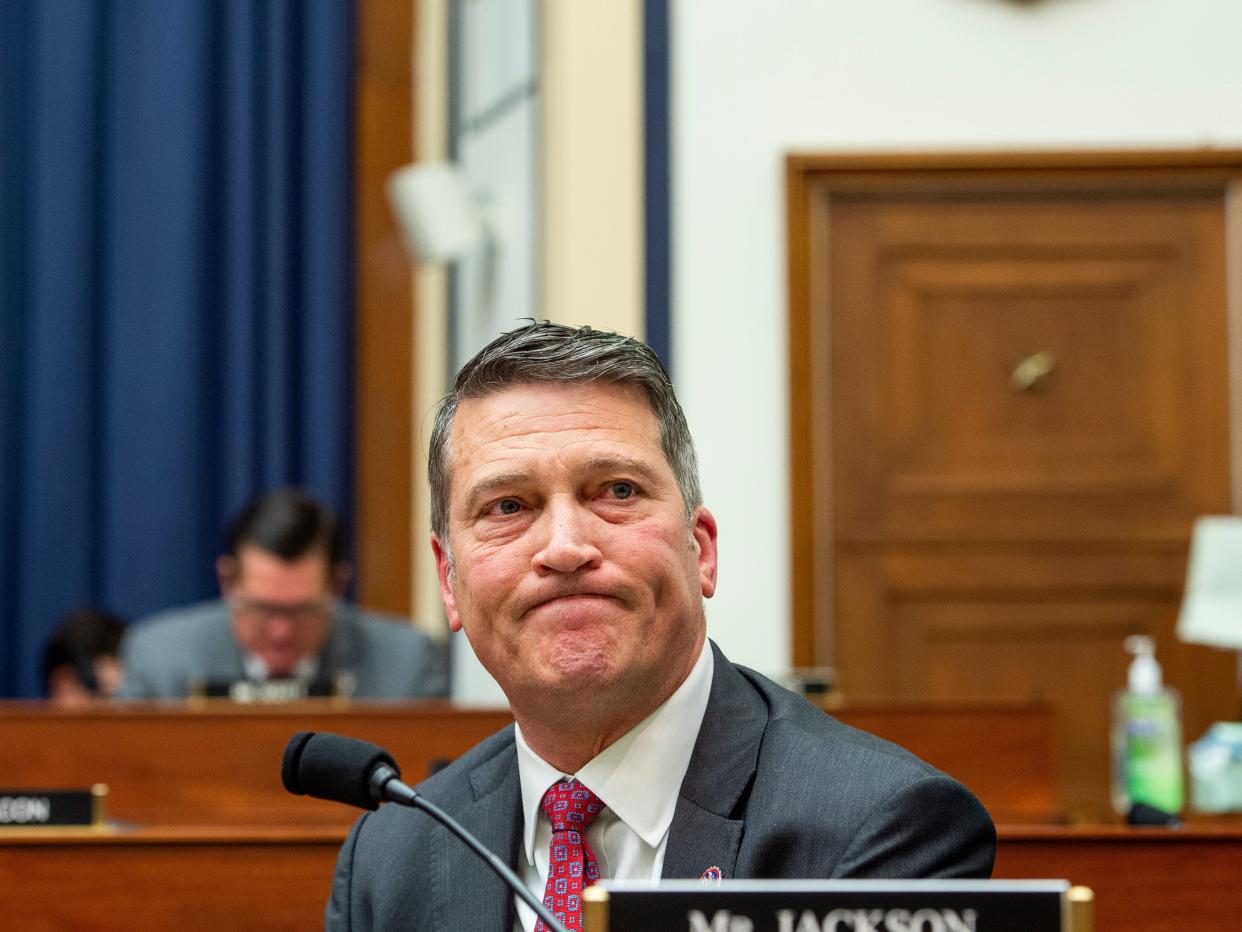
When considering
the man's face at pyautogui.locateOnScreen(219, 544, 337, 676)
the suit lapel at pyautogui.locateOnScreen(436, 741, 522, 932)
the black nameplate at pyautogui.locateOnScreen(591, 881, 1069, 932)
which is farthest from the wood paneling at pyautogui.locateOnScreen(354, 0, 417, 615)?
the black nameplate at pyautogui.locateOnScreen(591, 881, 1069, 932)

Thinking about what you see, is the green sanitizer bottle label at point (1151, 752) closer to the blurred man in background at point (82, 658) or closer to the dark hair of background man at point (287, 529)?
the dark hair of background man at point (287, 529)

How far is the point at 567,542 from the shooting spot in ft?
5.93

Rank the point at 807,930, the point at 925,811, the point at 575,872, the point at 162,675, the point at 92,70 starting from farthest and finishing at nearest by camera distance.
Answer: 1. the point at 92,70
2. the point at 162,675
3. the point at 575,872
4. the point at 925,811
5. the point at 807,930

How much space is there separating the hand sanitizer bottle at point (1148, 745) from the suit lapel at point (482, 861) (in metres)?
2.17

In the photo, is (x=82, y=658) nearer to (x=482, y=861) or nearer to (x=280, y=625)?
(x=280, y=625)

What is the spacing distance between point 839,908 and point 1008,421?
13.8 ft

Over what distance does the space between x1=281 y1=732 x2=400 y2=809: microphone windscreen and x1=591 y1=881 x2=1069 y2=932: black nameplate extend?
49 cm

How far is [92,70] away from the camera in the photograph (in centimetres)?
642

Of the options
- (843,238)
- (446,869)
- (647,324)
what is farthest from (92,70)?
(446,869)

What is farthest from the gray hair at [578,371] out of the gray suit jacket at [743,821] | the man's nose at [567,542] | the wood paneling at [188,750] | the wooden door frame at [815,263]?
the wooden door frame at [815,263]

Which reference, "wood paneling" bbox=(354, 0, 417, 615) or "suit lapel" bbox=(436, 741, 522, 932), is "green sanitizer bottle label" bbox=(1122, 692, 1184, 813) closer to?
"suit lapel" bbox=(436, 741, 522, 932)

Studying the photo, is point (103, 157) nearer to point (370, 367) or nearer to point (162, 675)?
point (370, 367)

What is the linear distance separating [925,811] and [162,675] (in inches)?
139

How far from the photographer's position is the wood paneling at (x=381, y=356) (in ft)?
21.6
